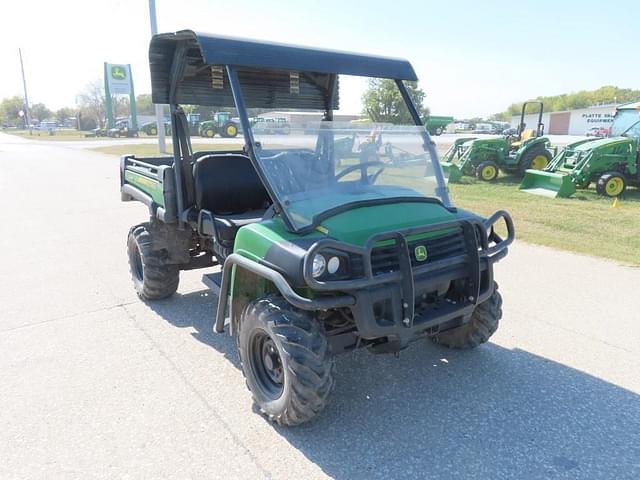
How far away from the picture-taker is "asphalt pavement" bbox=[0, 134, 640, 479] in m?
2.52

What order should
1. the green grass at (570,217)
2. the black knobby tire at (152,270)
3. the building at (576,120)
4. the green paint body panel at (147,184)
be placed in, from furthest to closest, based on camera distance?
the building at (576,120)
the green grass at (570,217)
the black knobby tire at (152,270)
the green paint body panel at (147,184)

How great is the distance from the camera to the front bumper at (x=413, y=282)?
248 cm

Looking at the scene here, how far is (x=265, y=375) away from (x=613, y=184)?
10.7 metres

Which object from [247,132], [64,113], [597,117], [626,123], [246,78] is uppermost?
[64,113]

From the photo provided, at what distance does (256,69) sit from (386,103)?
1.07 meters

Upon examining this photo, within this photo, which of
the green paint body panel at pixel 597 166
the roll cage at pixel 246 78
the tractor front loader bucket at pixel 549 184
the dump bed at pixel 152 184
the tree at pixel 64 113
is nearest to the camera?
the roll cage at pixel 246 78

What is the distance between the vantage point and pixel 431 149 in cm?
360

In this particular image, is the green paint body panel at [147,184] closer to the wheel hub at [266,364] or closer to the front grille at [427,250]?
the wheel hub at [266,364]

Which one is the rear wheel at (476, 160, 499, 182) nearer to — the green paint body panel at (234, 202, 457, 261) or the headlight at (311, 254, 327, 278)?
the green paint body panel at (234, 202, 457, 261)

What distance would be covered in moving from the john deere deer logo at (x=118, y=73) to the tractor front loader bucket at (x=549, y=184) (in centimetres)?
4594

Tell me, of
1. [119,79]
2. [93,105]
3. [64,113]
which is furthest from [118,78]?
[64,113]

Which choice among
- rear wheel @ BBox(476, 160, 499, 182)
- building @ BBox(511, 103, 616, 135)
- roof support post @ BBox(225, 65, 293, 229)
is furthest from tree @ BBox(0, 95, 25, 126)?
roof support post @ BBox(225, 65, 293, 229)

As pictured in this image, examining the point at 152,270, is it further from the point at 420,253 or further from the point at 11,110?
the point at 11,110

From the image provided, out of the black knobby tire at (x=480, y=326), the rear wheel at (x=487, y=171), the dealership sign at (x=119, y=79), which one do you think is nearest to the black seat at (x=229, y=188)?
the black knobby tire at (x=480, y=326)
